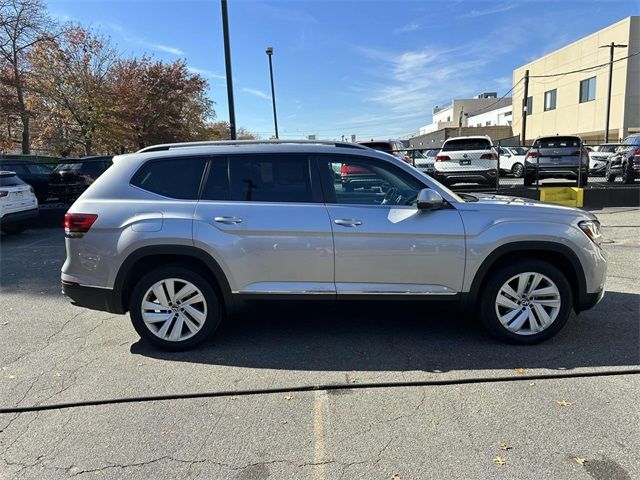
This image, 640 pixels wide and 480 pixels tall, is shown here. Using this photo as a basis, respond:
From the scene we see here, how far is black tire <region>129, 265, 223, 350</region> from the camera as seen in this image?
4145 millimetres

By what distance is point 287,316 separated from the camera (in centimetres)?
509

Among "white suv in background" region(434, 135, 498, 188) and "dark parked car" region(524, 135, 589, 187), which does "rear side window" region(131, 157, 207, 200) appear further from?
"dark parked car" region(524, 135, 589, 187)

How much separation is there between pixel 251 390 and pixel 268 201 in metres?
1.58

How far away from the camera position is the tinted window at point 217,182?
419 cm

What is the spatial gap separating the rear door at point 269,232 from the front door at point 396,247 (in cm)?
14

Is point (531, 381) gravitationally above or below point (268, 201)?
below

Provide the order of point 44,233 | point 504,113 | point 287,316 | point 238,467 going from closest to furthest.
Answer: point 238,467
point 287,316
point 44,233
point 504,113

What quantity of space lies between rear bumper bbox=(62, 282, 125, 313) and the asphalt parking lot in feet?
1.45

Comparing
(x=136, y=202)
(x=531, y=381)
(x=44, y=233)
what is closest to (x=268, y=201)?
(x=136, y=202)

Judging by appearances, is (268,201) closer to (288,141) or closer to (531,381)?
(288,141)

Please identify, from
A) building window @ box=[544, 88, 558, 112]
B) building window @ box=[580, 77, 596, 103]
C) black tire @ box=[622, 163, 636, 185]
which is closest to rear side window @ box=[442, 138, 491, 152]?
black tire @ box=[622, 163, 636, 185]

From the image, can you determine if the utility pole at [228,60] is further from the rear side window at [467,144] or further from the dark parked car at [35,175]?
the dark parked car at [35,175]

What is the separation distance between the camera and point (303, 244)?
13.2 ft

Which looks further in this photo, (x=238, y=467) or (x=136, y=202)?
(x=136, y=202)
